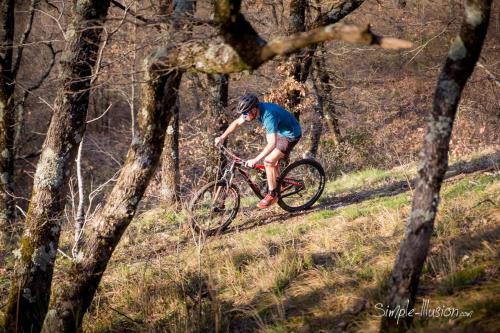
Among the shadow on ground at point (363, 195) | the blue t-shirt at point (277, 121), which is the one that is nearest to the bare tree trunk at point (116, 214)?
the blue t-shirt at point (277, 121)

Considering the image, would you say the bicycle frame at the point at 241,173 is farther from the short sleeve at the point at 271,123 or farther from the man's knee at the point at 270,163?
the short sleeve at the point at 271,123

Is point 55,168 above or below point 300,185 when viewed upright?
above

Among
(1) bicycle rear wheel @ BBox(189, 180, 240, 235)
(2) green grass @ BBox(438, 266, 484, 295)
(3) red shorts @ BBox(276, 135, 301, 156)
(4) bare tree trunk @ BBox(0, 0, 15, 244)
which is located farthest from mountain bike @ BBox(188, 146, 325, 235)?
(4) bare tree trunk @ BBox(0, 0, 15, 244)

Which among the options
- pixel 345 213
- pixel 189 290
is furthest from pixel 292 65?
pixel 189 290

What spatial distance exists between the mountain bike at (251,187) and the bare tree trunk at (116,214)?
9.34 ft

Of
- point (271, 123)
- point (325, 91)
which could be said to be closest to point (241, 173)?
point (271, 123)

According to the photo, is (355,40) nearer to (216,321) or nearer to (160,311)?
(216,321)

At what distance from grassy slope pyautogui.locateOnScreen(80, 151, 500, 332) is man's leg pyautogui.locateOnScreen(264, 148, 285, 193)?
0.76 metres

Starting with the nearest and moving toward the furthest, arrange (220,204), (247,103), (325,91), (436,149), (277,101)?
(436,149), (247,103), (220,204), (277,101), (325,91)

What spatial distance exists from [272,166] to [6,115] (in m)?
6.58

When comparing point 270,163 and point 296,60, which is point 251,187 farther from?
point 296,60

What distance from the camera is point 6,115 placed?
36.0 feet

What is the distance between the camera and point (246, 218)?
31.3ft

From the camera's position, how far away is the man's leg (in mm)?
8414
